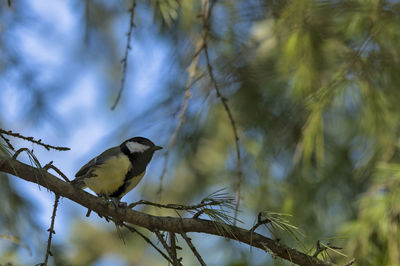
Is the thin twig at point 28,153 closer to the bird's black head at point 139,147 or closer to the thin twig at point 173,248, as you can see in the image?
the thin twig at point 173,248

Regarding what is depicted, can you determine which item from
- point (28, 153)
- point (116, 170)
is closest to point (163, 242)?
point (28, 153)

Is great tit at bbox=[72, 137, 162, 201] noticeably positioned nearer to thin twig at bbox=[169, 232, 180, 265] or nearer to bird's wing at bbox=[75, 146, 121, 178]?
bird's wing at bbox=[75, 146, 121, 178]

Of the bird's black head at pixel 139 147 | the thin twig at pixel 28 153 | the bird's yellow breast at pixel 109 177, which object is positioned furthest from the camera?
the bird's black head at pixel 139 147

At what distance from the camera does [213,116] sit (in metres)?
3.02

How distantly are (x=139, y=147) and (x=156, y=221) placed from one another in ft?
2.99

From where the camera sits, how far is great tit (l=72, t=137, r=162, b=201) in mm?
2215

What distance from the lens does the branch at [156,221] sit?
1393 millimetres

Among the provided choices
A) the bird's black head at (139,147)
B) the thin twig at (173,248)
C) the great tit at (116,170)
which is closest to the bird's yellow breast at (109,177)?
the great tit at (116,170)

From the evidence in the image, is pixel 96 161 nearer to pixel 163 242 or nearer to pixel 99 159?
pixel 99 159

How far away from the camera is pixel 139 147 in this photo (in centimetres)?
243

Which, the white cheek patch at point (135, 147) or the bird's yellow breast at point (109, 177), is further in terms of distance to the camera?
the white cheek patch at point (135, 147)

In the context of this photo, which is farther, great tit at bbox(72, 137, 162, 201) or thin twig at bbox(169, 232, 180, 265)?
great tit at bbox(72, 137, 162, 201)

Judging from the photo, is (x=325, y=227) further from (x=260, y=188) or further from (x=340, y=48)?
(x=340, y=48)

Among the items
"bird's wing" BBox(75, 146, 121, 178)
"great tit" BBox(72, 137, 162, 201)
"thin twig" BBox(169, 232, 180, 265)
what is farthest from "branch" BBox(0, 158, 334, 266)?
"bird's wing" BBox(75, 146, 121, 178)
